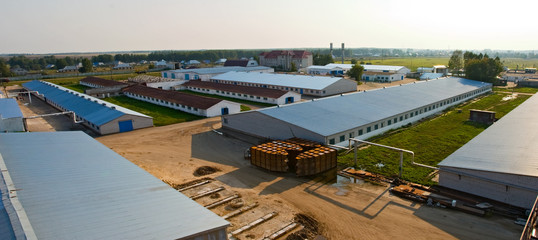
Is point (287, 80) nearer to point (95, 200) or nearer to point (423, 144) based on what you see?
point (423, 144)

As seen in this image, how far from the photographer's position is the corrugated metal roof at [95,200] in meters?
10.9

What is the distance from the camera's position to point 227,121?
35.8 m

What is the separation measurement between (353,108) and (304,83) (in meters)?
29.9

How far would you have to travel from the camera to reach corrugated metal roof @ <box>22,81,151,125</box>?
3738 cm

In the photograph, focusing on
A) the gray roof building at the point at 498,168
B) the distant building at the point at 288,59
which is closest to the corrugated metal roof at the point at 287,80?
the gray roof building at the point at 498,168

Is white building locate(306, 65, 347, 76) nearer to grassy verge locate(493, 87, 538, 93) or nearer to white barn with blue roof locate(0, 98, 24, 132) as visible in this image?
grassy verge locate(493, 87, 538, 93)

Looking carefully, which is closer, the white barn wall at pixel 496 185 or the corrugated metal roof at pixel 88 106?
the white barn wall at pixel 496 185

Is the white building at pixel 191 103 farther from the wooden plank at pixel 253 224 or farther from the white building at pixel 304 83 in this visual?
the wooden plank at pixel 253 224

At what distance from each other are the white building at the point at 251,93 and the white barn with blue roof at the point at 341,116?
1513 centimetres

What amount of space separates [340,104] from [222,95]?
32500 millimetres

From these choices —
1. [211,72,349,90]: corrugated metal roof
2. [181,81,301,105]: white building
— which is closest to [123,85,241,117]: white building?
[181,81,301,105]: white building

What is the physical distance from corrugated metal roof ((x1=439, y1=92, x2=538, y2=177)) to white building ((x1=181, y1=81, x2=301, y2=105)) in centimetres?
3066

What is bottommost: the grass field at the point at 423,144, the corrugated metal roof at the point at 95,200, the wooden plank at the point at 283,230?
the wooden plank at the point at 283,230

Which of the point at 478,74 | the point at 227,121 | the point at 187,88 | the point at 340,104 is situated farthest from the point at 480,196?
the point at 187,88
